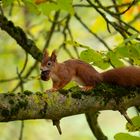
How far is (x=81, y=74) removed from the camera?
2.87 metres

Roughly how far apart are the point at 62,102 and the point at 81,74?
638 millimetres

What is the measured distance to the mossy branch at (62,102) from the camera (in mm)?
2127

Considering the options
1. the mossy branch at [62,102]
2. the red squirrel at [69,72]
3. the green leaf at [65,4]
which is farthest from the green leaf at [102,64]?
the green leaf at [65,4]

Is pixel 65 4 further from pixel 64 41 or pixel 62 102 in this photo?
pixel 62 102

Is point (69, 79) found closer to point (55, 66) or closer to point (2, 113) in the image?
point (55, 66)

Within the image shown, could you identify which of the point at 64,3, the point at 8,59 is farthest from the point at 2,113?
the point at 8,59

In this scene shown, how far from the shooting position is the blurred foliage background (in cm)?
254

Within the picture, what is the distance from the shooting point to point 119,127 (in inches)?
337

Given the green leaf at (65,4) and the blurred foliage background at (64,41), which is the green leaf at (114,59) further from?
the green leaf at (65,4)

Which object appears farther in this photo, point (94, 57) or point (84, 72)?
point (84, 72)

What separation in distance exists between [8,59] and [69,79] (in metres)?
3.38

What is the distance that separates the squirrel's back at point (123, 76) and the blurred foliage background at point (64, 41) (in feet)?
0.23

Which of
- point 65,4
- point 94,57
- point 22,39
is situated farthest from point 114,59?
point 22,39

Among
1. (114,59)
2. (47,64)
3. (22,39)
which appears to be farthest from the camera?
(22,39)
